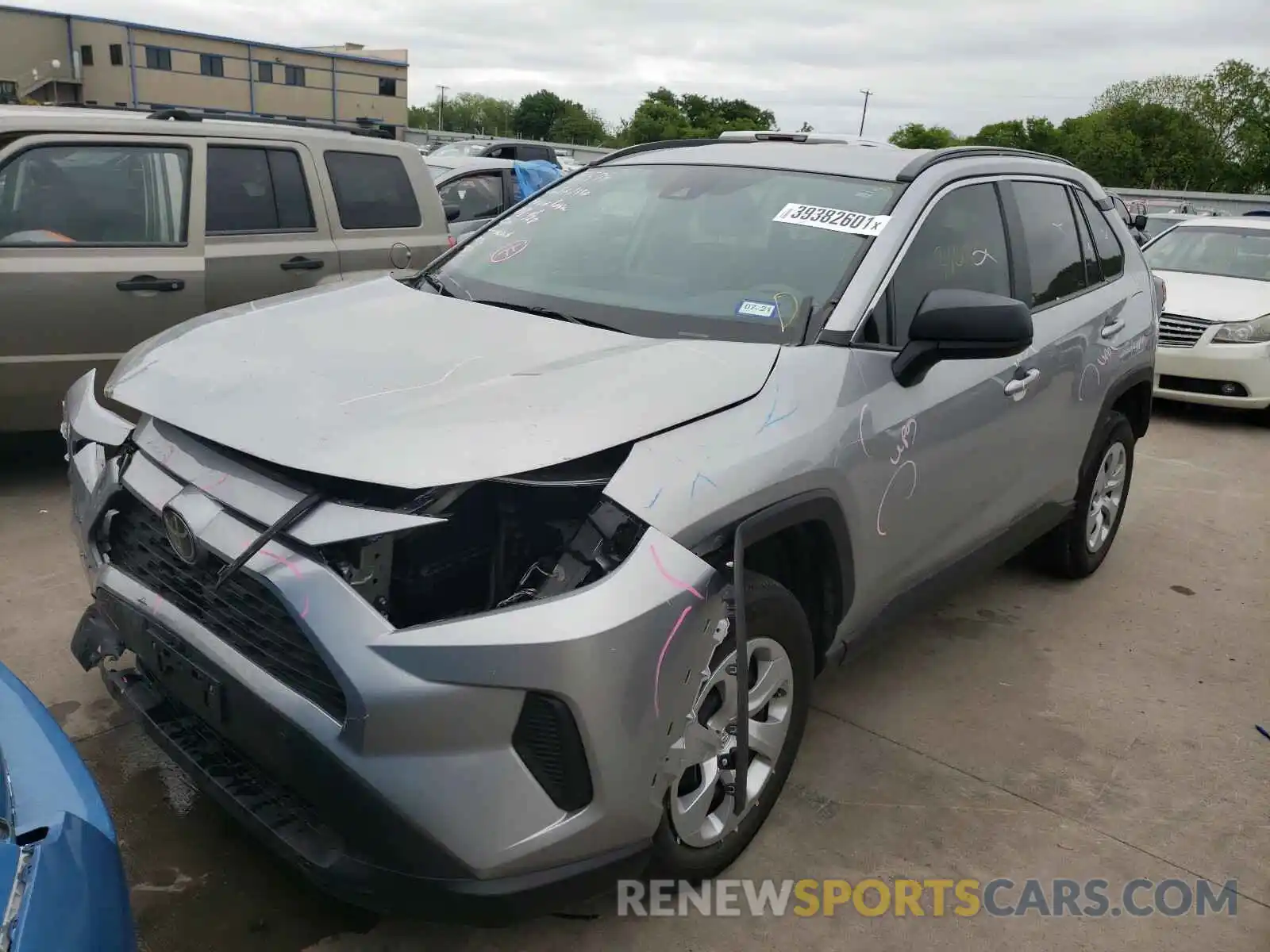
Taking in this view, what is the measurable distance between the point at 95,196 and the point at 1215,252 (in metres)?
9.28

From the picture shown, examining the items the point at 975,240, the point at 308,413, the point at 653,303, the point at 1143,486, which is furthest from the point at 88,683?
the point at 1143,486

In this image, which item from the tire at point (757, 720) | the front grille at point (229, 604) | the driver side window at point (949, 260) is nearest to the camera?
the front grille at point (229, 604)

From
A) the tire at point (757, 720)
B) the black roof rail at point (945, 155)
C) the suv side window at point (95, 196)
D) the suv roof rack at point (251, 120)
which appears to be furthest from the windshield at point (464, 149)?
the tire at point (757, 720)

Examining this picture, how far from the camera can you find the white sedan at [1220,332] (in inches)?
327

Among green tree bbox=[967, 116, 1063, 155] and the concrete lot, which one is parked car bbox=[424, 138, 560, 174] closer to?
the concrete lot

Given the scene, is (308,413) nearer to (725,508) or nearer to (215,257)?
(725,508)

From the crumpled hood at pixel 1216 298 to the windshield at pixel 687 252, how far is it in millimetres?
6196

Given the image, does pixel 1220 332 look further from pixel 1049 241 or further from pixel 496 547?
pixel 496 547

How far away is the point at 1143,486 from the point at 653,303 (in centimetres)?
490

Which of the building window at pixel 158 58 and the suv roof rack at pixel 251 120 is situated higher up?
the building window at pixel 158 58

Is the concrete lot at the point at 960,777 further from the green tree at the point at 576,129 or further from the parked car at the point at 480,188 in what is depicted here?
the green tree at the point at 576,129

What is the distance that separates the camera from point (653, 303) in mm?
3006

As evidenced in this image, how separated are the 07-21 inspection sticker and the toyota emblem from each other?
6.34 feet

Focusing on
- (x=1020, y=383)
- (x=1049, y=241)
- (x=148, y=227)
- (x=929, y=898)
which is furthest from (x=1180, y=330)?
(x=148, y=227)
